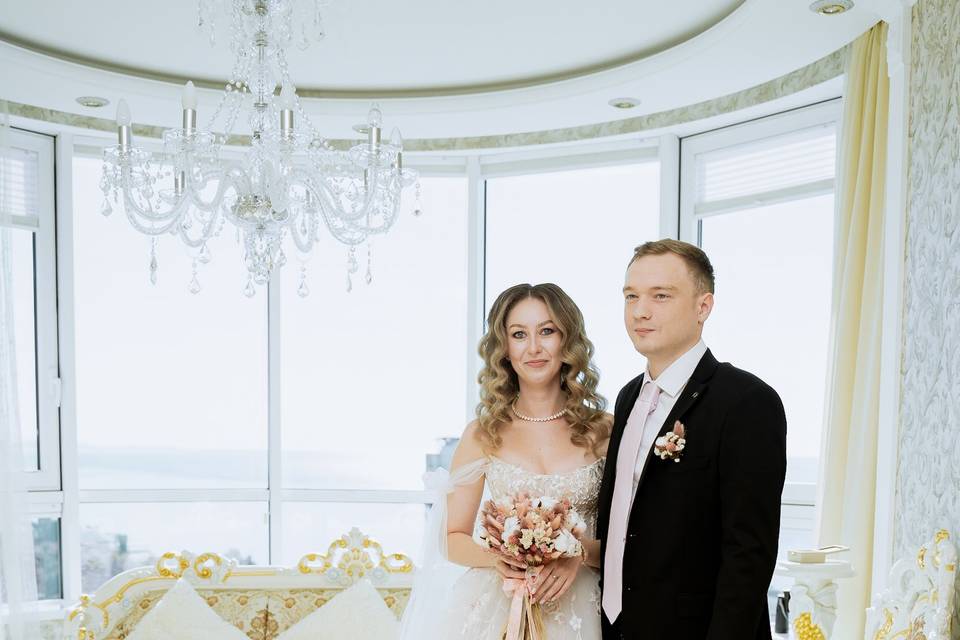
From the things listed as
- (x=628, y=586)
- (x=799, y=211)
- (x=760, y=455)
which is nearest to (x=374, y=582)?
(x=628, y=586)

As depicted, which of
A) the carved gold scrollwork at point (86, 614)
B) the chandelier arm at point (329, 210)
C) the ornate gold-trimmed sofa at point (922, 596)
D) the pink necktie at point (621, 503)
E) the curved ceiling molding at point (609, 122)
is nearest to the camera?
the pink necktie at point (621, 503)

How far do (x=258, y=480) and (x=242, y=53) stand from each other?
3.06 metres

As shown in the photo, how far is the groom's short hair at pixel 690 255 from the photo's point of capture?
7.86 ft

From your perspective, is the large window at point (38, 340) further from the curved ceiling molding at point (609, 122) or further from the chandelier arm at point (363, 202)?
the chandelier arm at point (363, 202)

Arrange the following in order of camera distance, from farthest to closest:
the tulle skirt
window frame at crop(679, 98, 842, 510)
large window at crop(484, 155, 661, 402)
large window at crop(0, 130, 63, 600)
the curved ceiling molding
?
large window at crop(484, 155, 661, 402), large window at crop(0, 130, 63, 600), window frame at crop(679, 98, 842, 510), the curved ceiling molding, the tulle skirt

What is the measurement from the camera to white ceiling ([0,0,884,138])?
405 centimetres

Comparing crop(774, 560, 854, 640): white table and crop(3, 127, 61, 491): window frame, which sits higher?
crop(3, 127, 61, 491): window frame

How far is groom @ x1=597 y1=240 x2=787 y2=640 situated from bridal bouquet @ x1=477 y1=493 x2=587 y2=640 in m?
0.12

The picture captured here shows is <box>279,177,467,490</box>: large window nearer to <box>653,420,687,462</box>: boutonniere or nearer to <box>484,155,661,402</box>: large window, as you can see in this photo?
<box>484,155,661,402</box>: large window

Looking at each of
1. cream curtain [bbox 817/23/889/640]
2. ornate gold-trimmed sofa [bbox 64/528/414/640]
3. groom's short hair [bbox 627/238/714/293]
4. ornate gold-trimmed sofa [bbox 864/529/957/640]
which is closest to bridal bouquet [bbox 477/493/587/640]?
groom's short hair [bbox 627/238/714/293]

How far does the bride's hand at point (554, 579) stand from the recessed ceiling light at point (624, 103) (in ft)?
9.18

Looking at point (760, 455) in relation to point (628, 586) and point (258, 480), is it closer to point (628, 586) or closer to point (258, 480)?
point (628, 586)

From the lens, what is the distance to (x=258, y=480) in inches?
235

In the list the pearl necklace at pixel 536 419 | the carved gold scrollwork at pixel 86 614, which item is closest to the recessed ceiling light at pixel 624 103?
the pearl necklace at pixel 536 419
